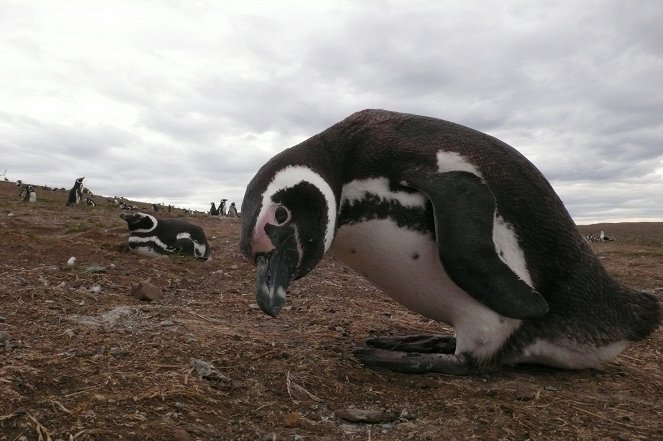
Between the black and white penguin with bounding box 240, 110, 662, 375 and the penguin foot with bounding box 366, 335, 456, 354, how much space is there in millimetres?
157

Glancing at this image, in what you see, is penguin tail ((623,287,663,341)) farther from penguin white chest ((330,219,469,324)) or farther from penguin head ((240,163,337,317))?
penguin head ((240,163,337,317))

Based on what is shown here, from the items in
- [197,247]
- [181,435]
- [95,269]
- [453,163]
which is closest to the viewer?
[181,435]

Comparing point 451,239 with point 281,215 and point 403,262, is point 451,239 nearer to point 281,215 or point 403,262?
point 403,262

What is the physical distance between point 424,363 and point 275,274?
3.58 ft

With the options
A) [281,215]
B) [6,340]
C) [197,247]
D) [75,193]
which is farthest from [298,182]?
[75,193]

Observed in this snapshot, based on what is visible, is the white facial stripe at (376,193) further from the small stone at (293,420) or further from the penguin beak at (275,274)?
the small stone at (293,420)

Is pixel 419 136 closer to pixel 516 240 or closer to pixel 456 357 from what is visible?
pixel 516 240

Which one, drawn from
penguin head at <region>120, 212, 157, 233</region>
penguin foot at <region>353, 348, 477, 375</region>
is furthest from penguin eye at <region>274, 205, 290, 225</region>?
penguin head at <region>120, 212, 157, 233</region>

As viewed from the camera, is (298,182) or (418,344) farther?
(418,344)

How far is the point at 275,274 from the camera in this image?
2.88 m

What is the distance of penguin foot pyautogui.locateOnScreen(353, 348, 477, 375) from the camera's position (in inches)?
130

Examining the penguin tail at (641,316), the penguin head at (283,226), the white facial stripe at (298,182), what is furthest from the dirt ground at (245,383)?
the white facial stripe at (298,182)

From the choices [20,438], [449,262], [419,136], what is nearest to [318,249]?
[449,262]

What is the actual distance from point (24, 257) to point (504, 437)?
5.62 m
